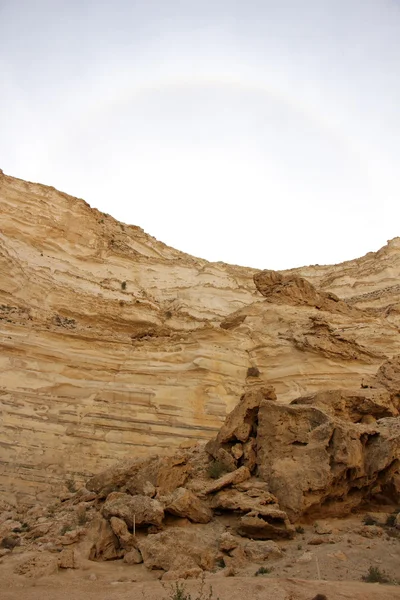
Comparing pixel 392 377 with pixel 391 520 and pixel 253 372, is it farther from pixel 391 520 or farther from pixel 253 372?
pixel 253 372

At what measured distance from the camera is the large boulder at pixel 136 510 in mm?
8117

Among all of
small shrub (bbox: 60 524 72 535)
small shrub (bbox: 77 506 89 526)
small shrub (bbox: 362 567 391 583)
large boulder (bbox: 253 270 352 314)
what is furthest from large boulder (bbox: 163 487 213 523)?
large boulder (bbox: 253 270 352 314)

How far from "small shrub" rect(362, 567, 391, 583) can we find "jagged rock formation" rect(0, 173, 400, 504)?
13.3ft

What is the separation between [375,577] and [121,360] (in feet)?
37.9

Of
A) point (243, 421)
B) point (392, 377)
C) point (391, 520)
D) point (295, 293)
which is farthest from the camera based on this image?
point (295, 293)

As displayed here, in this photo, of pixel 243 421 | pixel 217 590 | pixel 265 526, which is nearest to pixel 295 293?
pixel 243 421

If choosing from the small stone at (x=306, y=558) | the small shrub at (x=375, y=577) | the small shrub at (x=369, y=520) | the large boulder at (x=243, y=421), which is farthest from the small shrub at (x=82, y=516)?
the small shrub at (x=369, y=520)

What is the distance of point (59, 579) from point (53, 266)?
2118 cm

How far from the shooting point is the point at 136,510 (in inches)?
324

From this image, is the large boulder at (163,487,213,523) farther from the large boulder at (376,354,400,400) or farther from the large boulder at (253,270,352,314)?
the large boulder at (253,270,352,314)

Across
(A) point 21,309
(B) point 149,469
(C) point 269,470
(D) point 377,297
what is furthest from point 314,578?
(D) point 377,297

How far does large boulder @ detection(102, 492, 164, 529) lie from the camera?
8.12 metres

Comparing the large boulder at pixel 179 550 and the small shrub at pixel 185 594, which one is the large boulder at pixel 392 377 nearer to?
the large boulder at pixel 179 550

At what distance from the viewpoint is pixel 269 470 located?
9430mm
